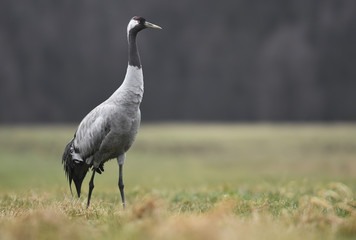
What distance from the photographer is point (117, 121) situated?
6.50 metres

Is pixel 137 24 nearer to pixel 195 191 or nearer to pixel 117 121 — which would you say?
pixel 117 121

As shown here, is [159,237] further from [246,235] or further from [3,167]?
[3,167]

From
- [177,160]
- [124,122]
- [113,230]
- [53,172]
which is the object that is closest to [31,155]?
[53,172]

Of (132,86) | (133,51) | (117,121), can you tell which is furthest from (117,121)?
(133,51)

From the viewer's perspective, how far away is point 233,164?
2691 cm

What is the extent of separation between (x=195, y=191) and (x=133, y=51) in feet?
14.2

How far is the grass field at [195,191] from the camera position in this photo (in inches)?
162

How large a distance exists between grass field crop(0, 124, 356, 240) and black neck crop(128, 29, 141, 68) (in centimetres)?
221

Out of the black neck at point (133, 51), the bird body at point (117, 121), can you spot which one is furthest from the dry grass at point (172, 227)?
the black neck at point (133, 51)

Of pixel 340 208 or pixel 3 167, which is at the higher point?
pixel 340 208

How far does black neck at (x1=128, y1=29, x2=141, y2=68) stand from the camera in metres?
6.79

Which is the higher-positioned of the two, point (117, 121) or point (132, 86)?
point (132, 86)

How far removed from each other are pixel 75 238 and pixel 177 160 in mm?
26079

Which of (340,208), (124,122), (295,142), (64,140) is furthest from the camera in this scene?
(64,140)
